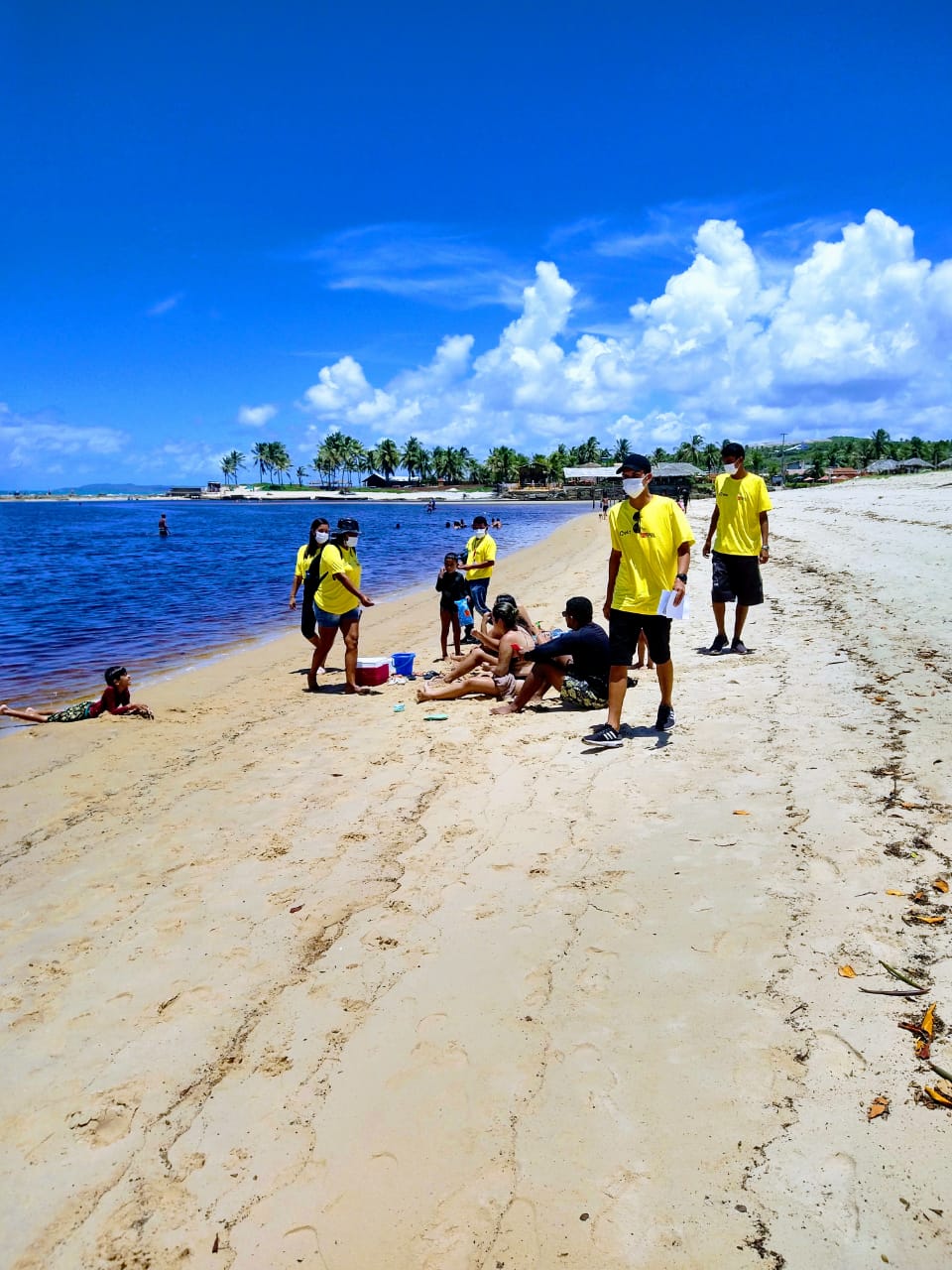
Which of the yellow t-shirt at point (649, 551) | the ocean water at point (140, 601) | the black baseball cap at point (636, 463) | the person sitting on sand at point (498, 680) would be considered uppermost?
the black baseball cap at point (636, 463)

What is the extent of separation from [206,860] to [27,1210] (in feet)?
7.22

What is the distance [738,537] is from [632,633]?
2838mm

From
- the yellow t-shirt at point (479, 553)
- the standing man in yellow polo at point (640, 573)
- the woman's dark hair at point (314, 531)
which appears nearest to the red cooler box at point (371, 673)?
the woman's dark hair at point (314, 531)

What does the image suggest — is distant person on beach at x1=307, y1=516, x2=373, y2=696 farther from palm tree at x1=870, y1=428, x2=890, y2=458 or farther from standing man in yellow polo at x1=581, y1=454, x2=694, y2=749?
palm tree at x1=870, y1=428, x2=890, y2=458

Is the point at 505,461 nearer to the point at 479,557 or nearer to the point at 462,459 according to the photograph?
the point at 462,459

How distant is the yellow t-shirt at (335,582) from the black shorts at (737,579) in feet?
12.3

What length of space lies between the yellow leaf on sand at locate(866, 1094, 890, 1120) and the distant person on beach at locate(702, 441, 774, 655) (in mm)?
5654

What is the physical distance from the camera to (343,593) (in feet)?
26.9

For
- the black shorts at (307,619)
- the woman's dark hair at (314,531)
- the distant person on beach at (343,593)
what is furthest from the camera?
the black shorts at (307,619)

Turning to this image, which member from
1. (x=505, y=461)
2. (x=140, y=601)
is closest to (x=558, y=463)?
(x=505, y=461)

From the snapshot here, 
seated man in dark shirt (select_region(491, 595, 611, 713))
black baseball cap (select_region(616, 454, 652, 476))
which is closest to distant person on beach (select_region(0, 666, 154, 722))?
seated man in dark shirt (select_region(491, 595, 611, 713))

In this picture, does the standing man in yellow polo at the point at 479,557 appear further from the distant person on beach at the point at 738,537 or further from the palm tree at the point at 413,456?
the palm tree at the point at 413,456

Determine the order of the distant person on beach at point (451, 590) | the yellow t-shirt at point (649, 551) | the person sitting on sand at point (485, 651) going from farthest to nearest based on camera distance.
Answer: the distant person on beach at point (451, 590), the person sitting on sand at point (485, 651), the yellow t-shirt at point (649, 551)

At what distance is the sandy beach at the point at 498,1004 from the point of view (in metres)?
1.99
